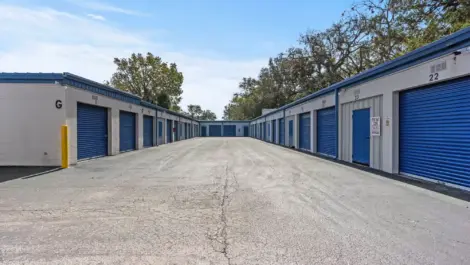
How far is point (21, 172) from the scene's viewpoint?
35.0 feet

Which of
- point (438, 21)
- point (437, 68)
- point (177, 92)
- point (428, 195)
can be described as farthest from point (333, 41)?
point (428, 195)

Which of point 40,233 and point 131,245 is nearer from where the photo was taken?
point 131,245

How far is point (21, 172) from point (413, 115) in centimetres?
1243

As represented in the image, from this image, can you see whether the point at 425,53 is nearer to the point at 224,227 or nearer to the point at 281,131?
the point at 224,227

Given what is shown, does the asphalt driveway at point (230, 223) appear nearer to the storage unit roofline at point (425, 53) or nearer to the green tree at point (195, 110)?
the storage unit roofline at point (425, 53)

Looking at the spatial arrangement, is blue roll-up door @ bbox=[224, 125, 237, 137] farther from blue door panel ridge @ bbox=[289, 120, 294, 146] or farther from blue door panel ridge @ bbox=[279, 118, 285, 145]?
blue door panel ridge @ bbox=[289, 120, 294, 146]

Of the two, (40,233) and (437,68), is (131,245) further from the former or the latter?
(437,68)

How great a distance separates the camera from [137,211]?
5.69 metres

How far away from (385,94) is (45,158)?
12458 millimetres

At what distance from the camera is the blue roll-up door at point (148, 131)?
25.8 meters

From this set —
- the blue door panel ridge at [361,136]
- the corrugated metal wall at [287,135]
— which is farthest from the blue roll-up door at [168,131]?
the blue door panel ridge at [361,136]

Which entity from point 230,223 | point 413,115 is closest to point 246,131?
point 413,115

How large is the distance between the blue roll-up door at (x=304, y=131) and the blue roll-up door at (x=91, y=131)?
12.2 metres

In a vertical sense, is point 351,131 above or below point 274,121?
below
